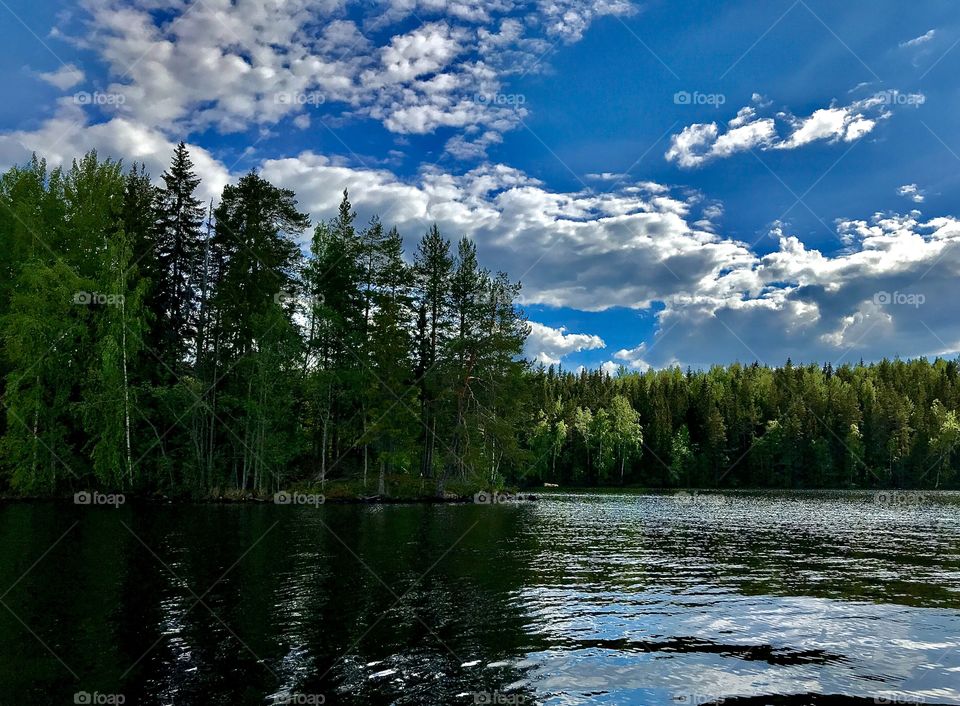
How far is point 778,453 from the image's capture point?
137 m

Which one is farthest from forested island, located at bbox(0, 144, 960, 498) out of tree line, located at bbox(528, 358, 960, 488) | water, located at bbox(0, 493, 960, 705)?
tree line, located at bbox(528, 358, 960, 488)

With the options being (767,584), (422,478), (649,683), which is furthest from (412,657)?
(422,478)

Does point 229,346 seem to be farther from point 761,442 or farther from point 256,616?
point 761,442

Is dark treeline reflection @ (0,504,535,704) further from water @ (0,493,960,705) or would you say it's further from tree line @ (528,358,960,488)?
tree line @ (528,358,960,488)

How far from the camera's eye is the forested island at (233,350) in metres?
47.3

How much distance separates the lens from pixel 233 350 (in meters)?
57.5

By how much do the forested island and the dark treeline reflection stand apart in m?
19.6

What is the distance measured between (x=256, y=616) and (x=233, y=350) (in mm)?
45885

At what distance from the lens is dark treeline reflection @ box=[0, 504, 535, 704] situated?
36.3ft

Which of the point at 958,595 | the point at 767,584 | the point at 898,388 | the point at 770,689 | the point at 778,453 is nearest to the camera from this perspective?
the point at 770,689

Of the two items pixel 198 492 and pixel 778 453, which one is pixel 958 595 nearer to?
pixel 198 492

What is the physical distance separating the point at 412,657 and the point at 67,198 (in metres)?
54.7

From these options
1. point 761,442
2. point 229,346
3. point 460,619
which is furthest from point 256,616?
point 761,442

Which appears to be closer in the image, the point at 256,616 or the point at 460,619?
the point at 256,616
